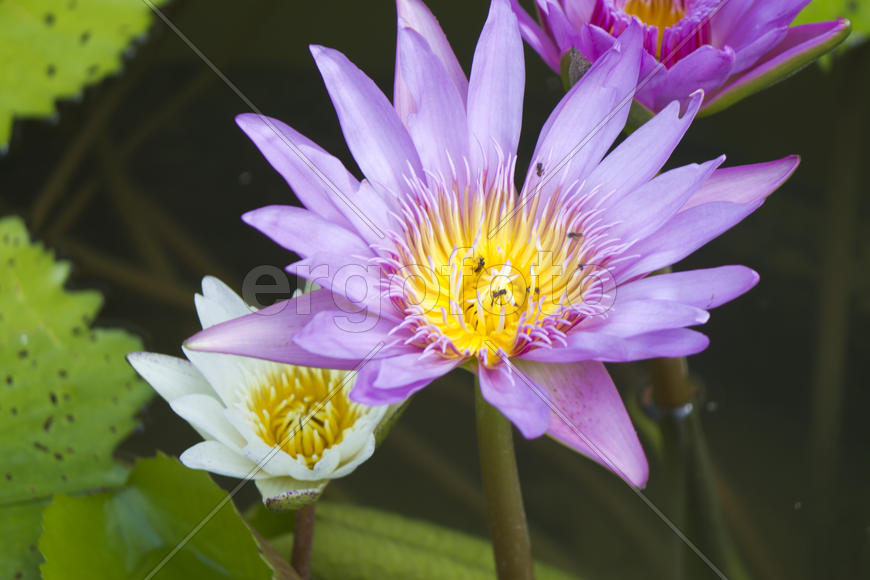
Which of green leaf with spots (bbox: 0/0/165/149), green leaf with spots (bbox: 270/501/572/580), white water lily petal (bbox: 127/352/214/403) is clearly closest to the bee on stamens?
white water lily petal (bbox: 127/352/214/403)

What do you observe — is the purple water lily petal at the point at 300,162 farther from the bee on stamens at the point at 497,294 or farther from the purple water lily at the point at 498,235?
the bee on stamens at the point at 497,294

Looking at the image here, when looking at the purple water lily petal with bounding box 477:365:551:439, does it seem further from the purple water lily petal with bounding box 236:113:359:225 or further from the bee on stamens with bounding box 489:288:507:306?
the purple water lily petal with bounding box 236:113:359:225

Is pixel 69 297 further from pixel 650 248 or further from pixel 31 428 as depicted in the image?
pixel 650 248

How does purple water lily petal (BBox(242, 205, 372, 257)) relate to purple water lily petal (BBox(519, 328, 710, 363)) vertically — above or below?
above

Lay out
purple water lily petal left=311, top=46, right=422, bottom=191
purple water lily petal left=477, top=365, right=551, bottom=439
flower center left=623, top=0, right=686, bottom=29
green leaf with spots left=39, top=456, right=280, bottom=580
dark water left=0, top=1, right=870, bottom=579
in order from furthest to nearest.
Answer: dark water left=0, top=1, right=870, bottom=579 < flower center left=623, top=0, right=686, bottom=29 < green leaf with spots left=39, top=456, right=280, bottom=580 < purple water lily petal left=311, top=46, right=422, bottom=191 < purple water lily petal left=477, top=365, right=551, bottom=439
